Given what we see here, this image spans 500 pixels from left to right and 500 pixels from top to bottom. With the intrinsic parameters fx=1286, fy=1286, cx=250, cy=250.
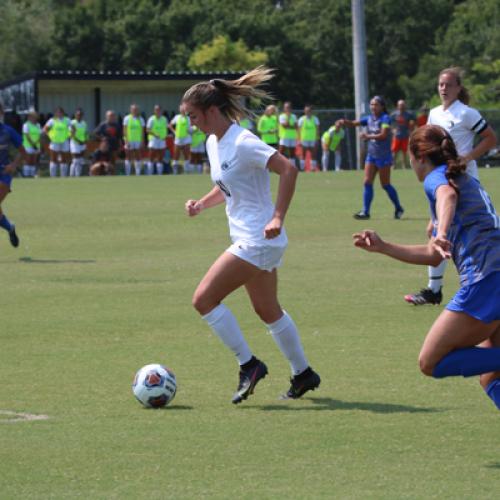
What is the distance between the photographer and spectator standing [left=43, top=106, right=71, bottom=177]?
40.4m

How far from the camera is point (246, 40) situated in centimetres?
6619

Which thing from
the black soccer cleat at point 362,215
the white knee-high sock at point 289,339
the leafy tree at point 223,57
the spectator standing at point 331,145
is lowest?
the spectator standing at point 331,145

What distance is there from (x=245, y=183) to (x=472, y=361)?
1.98 metres

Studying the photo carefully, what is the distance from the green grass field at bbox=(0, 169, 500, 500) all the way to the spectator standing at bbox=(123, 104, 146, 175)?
882 inches

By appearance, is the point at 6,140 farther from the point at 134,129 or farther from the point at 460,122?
the point at 134,129

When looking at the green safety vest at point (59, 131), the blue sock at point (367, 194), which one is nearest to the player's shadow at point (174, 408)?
the blue sock at point (367, 194)

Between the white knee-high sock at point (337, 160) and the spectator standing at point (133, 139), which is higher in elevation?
the spectator standing at point (133, 139)

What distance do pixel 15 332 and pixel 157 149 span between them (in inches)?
1201

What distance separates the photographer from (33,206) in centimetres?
2655

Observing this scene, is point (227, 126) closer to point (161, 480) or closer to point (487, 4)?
point (161, 480)

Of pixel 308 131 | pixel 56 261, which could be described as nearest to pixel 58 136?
pixel 308 131

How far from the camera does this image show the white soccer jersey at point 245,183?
773 cm

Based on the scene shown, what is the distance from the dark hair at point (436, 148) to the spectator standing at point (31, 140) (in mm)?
34436

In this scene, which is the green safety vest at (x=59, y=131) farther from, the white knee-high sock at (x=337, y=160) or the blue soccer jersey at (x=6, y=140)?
the blue soccer jersey at (x=6, y=140)
